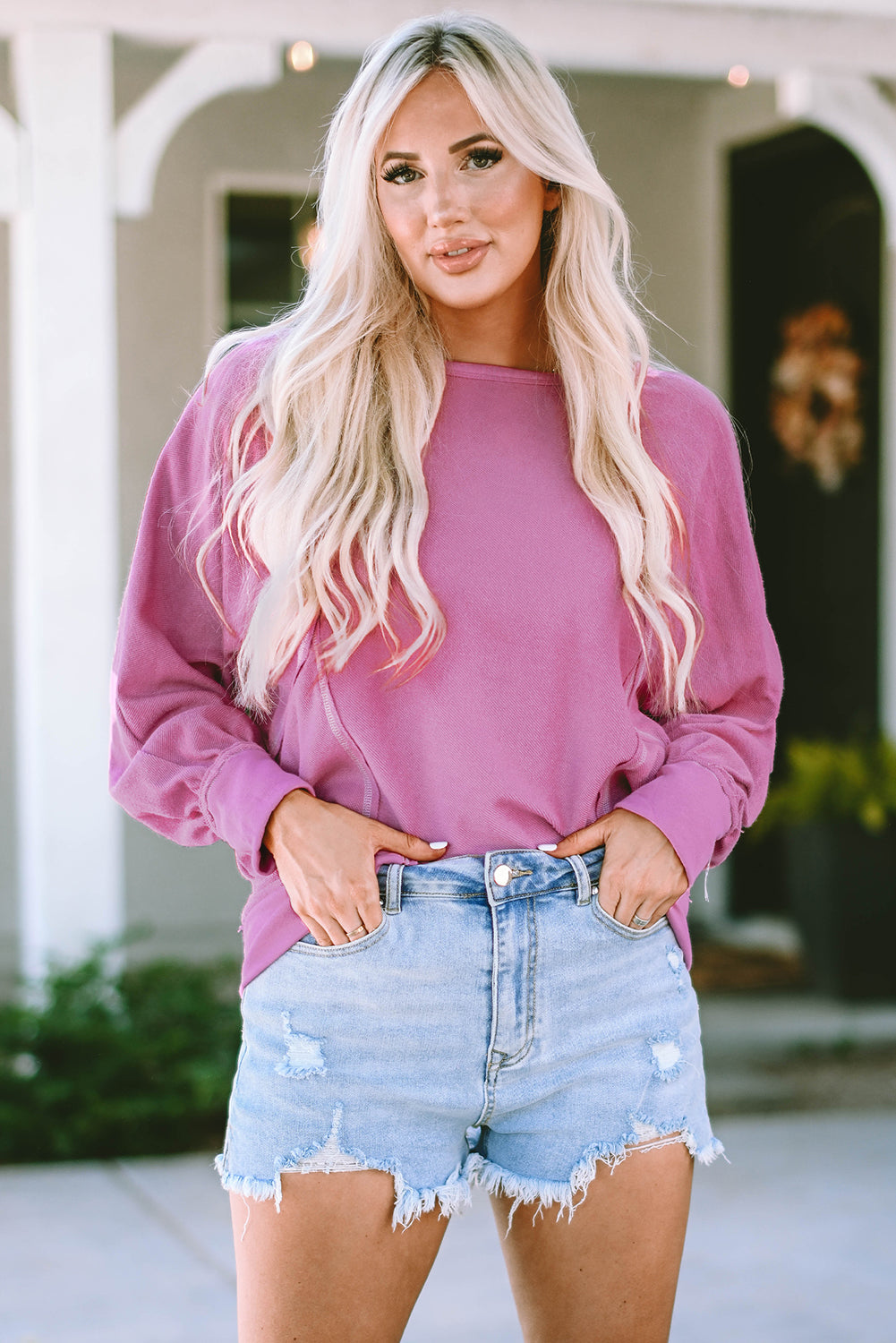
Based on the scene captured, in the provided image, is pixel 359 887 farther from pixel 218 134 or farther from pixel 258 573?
pixel 218 134

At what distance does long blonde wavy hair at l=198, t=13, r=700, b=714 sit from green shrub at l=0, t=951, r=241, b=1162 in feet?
8.05

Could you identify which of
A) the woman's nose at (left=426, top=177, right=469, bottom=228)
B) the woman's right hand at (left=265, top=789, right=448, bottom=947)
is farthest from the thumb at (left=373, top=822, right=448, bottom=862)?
the woman's nose at (left=426, top=177, right=469, bottom=228)

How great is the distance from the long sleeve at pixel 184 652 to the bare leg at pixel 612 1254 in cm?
47

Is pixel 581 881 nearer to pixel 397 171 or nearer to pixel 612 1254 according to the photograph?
pixel 612 1254

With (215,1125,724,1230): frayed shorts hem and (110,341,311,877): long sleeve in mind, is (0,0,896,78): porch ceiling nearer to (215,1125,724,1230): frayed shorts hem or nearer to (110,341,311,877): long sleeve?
(110,341,311,877): long sleeve

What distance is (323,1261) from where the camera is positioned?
153cm

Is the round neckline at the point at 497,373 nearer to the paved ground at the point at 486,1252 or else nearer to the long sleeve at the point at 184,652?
the long sleeve at the point at 184,652

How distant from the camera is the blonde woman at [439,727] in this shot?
156 centimetres

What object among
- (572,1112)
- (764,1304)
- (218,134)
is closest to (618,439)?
(572,1112)

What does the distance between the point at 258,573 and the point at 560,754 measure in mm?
362

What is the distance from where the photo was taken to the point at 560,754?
166cm

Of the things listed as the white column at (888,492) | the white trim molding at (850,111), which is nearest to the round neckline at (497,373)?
the white trim molding at (850,111)

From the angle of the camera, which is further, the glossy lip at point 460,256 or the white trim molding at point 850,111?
the white trim molding at point 850,111

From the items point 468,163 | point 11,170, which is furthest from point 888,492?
point 468,163
